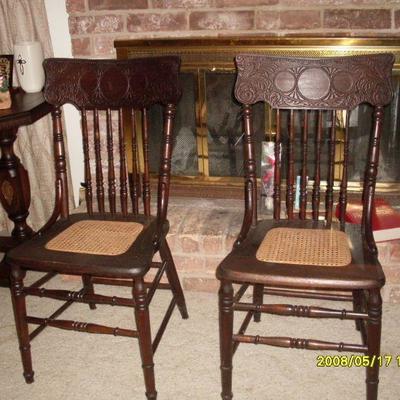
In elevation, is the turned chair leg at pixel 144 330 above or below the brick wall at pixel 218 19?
below

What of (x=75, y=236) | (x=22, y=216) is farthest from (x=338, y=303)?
(x=22, y=216)

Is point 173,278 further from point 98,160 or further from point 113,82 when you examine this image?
point 113,82

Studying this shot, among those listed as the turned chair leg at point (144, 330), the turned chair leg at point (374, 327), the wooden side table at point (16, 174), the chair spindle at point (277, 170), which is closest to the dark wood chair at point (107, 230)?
the turned chair leg at point (144, 330)

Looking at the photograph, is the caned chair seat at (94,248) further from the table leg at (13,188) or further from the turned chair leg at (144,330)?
the table leg at (13,188)

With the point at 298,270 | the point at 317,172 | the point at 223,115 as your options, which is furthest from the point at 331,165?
the point at 223,115

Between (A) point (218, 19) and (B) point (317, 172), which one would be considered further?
(A) point (218, 19)

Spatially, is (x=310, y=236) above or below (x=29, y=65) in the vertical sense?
below

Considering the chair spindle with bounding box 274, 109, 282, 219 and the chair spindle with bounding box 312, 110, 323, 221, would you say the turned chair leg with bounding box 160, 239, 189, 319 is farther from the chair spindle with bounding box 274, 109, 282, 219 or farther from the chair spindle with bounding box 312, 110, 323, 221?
the chair spindle with bounding box 312, 110, 323, 221

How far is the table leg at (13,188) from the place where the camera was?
2.00m

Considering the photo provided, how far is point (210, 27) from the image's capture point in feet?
6.56

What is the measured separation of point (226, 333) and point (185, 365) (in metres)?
0.33

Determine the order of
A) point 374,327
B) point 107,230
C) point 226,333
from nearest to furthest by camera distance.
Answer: point 374,327 → point 226,333 → point 107,230

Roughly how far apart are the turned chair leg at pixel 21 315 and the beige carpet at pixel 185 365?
0.21ft
